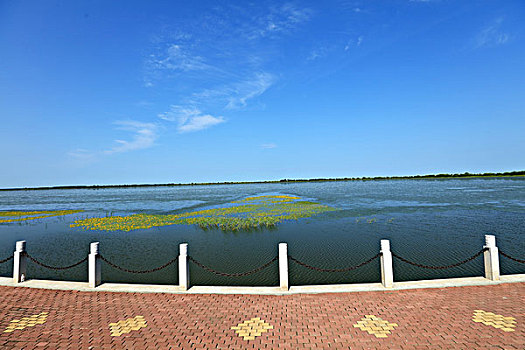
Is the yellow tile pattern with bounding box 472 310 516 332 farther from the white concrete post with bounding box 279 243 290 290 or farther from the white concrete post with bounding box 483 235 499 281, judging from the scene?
the white concrete post with bounding box 279 243 290 290

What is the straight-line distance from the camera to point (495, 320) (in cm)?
667

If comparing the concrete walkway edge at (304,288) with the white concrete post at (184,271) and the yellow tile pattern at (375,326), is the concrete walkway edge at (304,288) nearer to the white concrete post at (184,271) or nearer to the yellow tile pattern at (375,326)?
the white concrete post at (184,271)

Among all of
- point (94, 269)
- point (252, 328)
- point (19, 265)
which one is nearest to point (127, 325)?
point (252, 328)

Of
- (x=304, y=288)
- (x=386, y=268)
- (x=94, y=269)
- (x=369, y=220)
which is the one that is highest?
(x=94, y=269)

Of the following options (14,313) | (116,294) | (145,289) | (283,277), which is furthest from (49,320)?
(283,277)

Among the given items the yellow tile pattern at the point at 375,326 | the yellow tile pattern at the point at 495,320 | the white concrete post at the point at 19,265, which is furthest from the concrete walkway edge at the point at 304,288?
the yellow tile pattern at the point at 495,320

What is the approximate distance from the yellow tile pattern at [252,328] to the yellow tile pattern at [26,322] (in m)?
4.98

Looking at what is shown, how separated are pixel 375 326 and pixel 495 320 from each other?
2.77 meters

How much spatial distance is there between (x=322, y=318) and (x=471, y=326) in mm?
3227

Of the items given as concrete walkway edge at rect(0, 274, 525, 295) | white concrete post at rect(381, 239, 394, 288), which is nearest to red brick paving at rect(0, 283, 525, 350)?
concrete walkway edge at rect(0, 274, 525, 295)

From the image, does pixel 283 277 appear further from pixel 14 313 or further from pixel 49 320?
pixel 14 313

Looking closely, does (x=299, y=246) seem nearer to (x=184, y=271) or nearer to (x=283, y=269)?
(x=283, y=269)

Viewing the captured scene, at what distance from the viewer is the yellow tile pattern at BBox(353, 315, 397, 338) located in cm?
632

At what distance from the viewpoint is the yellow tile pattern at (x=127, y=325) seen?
6671mm
